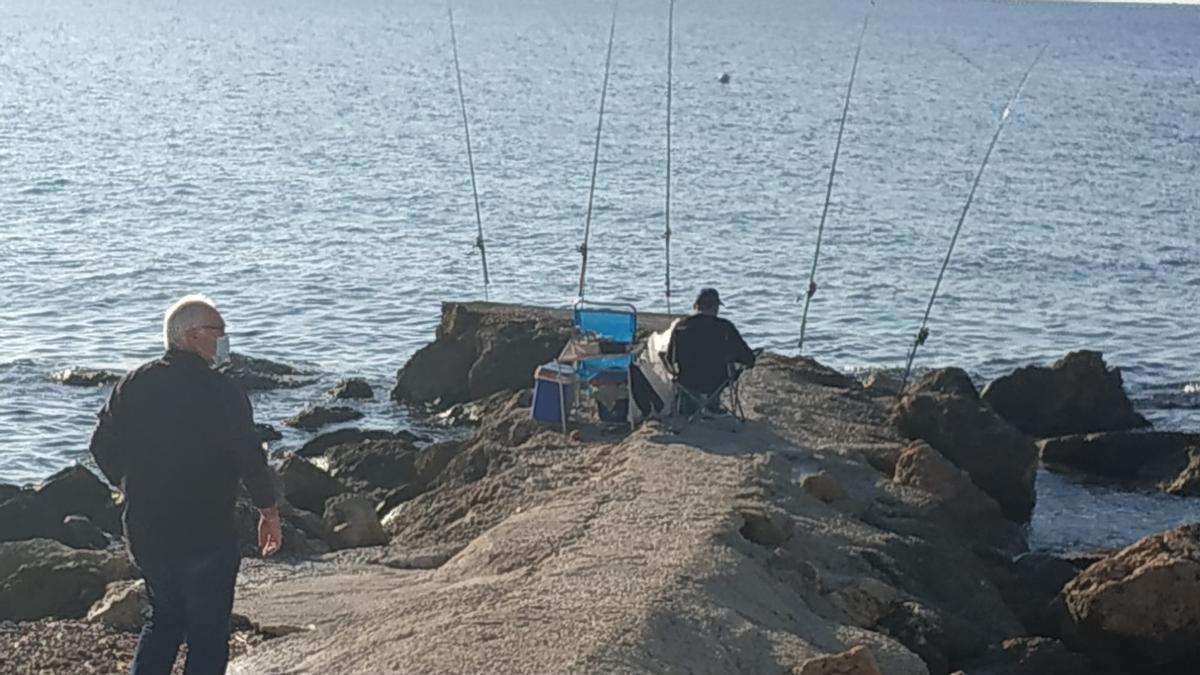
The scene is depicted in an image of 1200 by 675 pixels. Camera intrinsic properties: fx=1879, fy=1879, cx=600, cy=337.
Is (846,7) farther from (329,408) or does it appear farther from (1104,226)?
(329,408)

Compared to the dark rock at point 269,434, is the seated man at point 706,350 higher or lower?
higher

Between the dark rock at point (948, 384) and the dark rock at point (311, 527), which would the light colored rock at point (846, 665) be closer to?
the dark rock at point (311, 527)

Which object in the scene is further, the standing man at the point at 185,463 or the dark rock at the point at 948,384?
the dark rock at the point at 948,384

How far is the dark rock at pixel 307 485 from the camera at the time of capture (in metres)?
13.9

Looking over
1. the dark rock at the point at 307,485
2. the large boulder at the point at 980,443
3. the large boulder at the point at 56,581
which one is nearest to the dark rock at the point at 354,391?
the dark rock at the point at 307,485

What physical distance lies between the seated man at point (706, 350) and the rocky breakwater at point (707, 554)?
0.34 meters

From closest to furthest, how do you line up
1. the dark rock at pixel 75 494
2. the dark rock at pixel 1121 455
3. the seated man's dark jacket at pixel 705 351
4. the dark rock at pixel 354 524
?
the dark rock at pixel 354 524 < the seated man's dark jacket at pixel 705 351 < the dark rock at pixel 75 494 < the dark rock at pixel 1121 455

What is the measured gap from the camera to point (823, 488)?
12133mm

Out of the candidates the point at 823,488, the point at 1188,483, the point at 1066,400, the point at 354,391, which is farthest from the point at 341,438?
the point at 1188,483

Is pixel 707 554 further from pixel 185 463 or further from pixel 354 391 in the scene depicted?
pixel 354 391

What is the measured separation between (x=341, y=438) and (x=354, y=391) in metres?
2.87

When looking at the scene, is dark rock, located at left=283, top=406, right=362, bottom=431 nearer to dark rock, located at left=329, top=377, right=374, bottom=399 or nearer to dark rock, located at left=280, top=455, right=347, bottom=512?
dark rock, located at left=329, top=377, right=374, bottom=399

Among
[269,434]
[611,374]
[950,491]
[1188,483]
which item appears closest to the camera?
[950,491]

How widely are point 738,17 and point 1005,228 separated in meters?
118
